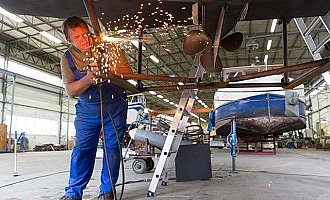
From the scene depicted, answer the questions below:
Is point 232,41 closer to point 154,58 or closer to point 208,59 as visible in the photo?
point 208,59

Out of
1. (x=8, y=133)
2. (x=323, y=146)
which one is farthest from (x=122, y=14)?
(x=323, y=146)

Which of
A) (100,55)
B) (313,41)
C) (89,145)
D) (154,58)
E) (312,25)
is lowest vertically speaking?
(89,145)

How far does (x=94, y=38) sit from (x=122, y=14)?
15.5 inches

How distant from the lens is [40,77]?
17391 mm

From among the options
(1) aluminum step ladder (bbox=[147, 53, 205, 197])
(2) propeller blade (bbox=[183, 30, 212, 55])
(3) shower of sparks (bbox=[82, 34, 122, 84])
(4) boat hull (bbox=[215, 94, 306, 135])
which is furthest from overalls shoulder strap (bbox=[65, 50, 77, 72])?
(4) boat hull (bbox=[215, 94, 306, 135])

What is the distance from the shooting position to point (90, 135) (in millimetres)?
1979

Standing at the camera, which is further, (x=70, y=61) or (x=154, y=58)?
(x=154, y=58)

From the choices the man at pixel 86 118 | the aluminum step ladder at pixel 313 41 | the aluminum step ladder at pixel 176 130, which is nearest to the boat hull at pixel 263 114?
the aluminum step ladder at pixel 313 41

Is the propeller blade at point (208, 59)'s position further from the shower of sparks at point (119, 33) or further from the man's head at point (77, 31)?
the man's head at point (77, 31)

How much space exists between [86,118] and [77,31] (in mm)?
585

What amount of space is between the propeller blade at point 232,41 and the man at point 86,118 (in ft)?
2.40

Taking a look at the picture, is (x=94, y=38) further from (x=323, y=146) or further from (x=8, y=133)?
(x=323, y=146)

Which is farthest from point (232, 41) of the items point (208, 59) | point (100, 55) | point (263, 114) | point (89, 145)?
point (263, 114)

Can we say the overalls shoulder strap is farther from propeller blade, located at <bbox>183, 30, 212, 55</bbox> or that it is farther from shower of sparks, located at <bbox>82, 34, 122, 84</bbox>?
propeller blade, located at <bbox>183, 30, 212, 55</bbox>
